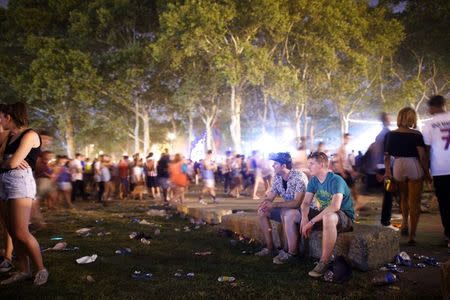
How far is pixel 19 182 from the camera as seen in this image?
4812 millimetres

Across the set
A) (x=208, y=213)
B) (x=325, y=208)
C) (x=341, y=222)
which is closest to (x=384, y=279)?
(x=341, y=222)

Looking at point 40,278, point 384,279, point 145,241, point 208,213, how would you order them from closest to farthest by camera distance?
point 384,279 → point 40,278 → point 145,241 → point 208,213

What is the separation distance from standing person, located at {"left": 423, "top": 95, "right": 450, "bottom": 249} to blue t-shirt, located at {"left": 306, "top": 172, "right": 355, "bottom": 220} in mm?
1567

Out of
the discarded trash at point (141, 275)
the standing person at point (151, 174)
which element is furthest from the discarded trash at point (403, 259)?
the standing person at point (151, 174)

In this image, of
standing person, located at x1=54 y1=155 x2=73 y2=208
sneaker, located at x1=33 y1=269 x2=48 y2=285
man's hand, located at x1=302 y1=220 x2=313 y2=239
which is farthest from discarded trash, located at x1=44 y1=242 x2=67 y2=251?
standing person, located at x1=54 y1=155 x2=73 y2=208

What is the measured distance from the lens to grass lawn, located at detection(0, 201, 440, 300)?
4.63m

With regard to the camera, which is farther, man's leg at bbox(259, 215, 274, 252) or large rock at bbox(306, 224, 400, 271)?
man's leg at bbox(259, 215, 274, 252)

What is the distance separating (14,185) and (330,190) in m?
3.83

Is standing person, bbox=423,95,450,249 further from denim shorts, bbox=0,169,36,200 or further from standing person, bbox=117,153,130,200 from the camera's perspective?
standing person, bbox=117,153,130,200

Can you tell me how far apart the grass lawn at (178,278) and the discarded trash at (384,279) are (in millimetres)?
75

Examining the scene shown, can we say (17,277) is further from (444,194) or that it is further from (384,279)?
(444,194)

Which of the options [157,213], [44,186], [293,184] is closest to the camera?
[293,184]

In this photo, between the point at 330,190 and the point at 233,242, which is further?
the point at 233,242

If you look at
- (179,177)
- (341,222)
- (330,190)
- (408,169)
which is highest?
(408,169)
